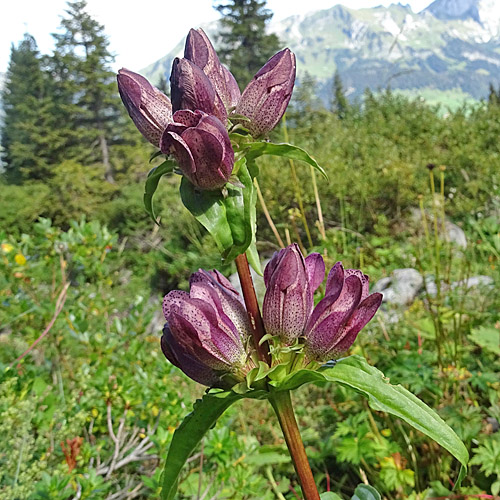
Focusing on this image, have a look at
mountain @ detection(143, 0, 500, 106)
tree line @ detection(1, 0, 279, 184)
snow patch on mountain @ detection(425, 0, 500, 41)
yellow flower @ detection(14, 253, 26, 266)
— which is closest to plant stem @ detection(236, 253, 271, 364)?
yellow flower @ detection(14, 253, 26, 266)

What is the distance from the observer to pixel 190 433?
0.76 metres

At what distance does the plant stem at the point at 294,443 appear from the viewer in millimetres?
778

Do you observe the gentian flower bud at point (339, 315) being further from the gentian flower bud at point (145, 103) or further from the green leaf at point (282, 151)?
the gentian flower bud at point (145, 103)

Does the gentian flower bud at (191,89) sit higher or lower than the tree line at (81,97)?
lower

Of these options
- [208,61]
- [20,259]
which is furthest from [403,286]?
[208,61]

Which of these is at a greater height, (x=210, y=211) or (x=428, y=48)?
(x=428, y=48)

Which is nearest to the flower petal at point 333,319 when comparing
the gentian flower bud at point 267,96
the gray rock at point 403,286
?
the gentian flower bud at point 267,96

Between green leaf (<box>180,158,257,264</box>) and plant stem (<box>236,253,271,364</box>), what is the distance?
0.07m

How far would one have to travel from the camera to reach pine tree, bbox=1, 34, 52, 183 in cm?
2180

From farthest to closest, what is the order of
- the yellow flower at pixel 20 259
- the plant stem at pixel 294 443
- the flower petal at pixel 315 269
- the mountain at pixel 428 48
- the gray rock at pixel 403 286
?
1. the mountain at pixel 428 48
2. the gray rock at pixel 403 286
3. the yellow flower at pixel 20 259
4. the flower petal at pixel 315 269
5. the plant stem at pixel 294 443

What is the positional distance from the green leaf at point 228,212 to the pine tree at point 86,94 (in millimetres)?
20846

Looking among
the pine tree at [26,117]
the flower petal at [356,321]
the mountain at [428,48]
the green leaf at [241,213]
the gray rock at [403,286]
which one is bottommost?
the gray rock at [403,286]

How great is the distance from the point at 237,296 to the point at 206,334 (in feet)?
0.48

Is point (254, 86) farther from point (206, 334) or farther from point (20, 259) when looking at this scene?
point (20, 259)
